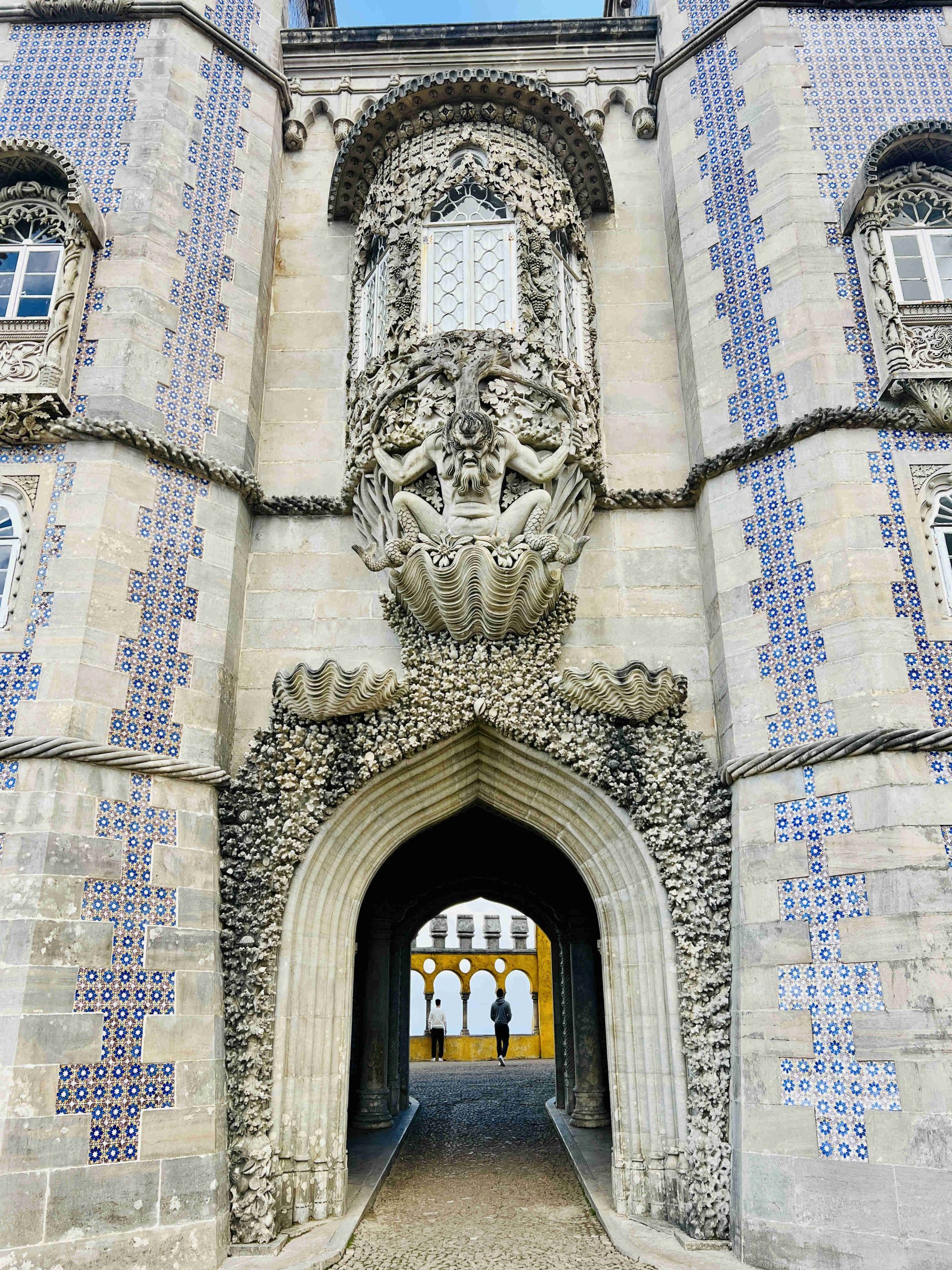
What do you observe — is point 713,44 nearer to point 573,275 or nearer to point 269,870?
point 573,275

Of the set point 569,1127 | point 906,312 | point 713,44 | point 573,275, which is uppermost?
point 713,44

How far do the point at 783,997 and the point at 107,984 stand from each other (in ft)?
17.3

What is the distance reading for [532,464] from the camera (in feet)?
31.1

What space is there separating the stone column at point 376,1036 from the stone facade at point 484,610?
9.37ft

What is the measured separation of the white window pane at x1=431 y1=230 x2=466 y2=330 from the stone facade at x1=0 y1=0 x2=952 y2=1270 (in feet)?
0.55

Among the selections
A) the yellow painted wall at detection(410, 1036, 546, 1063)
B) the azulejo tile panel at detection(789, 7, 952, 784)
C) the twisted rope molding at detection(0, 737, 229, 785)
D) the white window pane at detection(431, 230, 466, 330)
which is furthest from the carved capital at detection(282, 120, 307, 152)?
the yellow painted wall at detection(410, 1036, 546, 1063)

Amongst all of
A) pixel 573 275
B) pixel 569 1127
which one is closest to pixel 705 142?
pixel 573 275

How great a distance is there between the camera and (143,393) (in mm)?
9266

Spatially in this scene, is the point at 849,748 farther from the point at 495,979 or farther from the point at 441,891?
the point at 495,979

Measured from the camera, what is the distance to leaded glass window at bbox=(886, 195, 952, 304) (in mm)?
9555

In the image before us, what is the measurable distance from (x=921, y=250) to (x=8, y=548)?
972 cm

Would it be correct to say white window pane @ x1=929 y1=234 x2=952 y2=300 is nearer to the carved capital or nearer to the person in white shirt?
the carved capital

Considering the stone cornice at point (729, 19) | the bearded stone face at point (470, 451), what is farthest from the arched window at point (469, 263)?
the stone cornice at point (729, 19)

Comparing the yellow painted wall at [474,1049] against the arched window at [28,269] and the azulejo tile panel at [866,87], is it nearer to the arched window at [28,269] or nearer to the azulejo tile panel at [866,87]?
the azulejo tile panel at [866,87]
